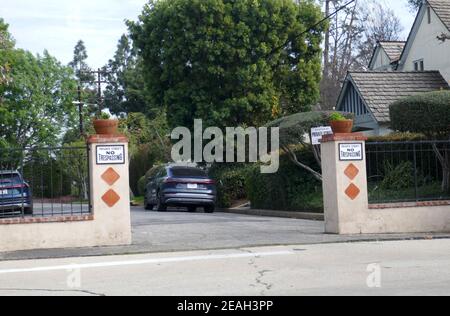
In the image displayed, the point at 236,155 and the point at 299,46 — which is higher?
the point at 299,46

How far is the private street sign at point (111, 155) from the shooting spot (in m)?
13.5

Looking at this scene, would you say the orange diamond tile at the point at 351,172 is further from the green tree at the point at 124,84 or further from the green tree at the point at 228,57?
the green tree at the point at 124,84

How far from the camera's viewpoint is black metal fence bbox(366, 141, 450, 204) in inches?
725

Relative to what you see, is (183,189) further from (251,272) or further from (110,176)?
(251,272)

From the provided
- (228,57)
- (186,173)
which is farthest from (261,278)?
(228,57)

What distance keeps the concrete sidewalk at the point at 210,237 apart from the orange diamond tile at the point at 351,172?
4.24 feet

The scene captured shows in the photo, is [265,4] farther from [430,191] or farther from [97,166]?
[97,166]

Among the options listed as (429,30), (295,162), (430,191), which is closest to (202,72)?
(295,162)

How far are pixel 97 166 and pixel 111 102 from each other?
186 feet

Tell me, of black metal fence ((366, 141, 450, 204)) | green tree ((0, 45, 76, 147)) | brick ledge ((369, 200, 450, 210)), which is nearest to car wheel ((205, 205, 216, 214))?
black metal fence ((366, 141, 450, 204))

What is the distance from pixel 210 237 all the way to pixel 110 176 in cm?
261

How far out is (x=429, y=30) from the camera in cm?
3036

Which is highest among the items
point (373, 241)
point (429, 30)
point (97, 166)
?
point (429, 30)

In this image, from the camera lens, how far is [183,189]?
2398 centimetres
